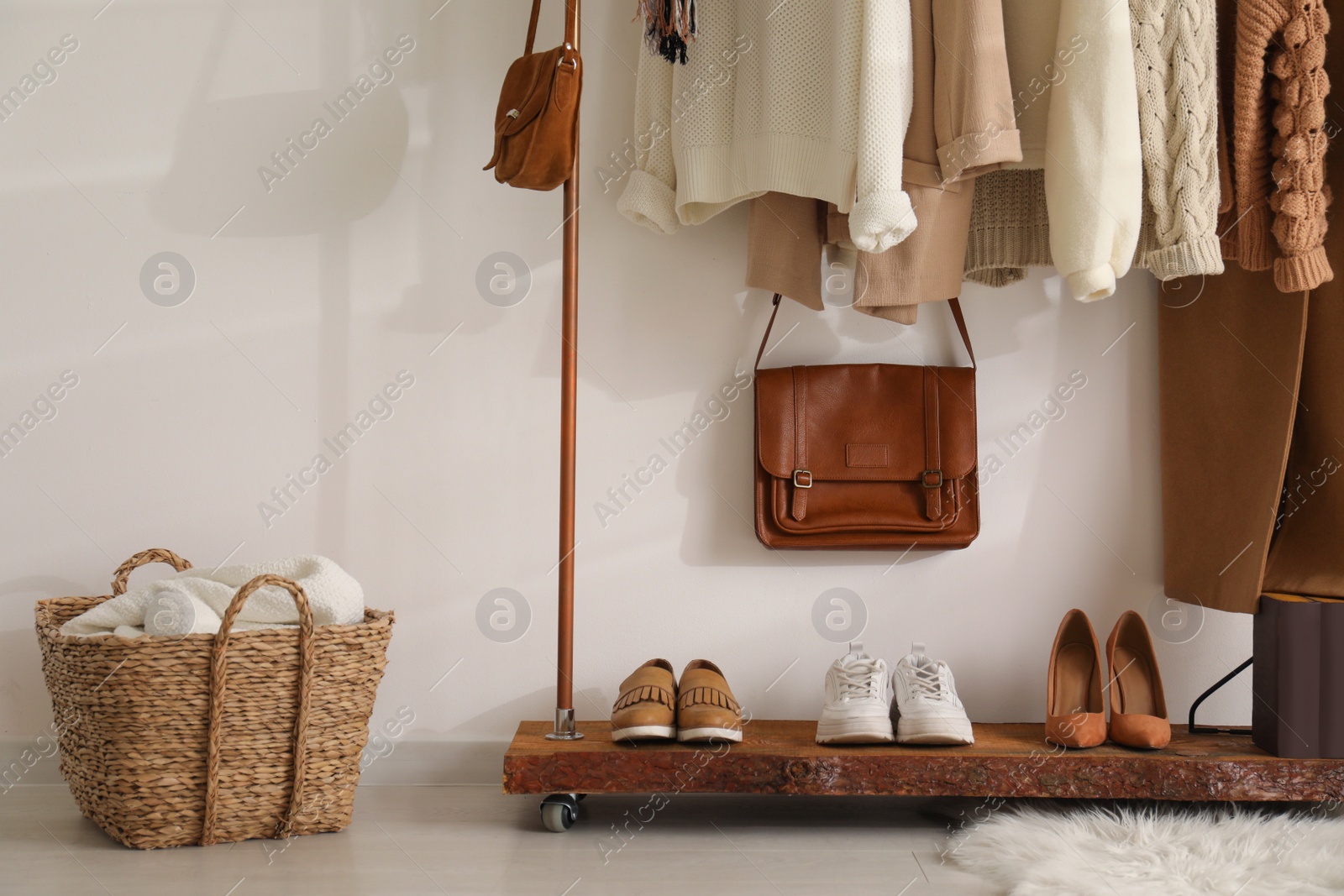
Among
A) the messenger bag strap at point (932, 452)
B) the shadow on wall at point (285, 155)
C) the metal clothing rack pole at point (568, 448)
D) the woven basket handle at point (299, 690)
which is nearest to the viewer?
the woven basket handle at point (299, 690)

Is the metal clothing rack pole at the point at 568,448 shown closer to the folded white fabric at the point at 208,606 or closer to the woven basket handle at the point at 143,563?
the folded white fabric at the point at 208,606

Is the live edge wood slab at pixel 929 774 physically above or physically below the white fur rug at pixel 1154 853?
above

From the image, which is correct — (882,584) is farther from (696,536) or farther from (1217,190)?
(1217,190)

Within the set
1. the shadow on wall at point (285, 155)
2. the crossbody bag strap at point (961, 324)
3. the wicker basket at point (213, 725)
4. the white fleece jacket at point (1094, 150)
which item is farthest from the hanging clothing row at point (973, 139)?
the wicker basket at point (213, 725)

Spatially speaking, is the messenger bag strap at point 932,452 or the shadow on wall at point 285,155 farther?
the shadow on wall at point 285,155

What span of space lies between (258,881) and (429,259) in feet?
3.38

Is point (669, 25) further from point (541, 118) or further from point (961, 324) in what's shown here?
point (961, 324)

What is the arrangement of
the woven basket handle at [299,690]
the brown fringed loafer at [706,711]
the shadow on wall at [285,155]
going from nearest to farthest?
the woven basket handle at [299,690], the brown fringed loafer at [706,711], the shadow on wall at [285,155]

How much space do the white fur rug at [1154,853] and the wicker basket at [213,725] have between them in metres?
0.90

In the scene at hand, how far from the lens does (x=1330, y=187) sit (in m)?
1.46

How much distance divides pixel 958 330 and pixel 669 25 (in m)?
0.73

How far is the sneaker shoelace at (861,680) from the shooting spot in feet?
4.62

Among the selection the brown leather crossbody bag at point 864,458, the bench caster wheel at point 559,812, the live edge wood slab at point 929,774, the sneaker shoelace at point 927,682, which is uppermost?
the brown leather crossbody bag at point 864,458

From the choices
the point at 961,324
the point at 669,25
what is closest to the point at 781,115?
the point at 669,25
